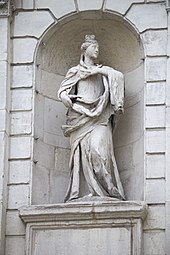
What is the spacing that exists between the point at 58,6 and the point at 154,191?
8.58ft

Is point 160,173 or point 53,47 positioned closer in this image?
point 160,173

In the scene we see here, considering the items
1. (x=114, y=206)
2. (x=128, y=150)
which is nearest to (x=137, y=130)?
(x=128, y=150)

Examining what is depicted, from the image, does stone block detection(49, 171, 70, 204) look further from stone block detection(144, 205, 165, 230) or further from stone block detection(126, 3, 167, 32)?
stone block detection(126, 3, 167, 32)

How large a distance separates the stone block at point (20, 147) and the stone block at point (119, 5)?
186 cm

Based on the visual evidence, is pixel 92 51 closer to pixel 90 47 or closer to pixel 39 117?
pixel 90 47

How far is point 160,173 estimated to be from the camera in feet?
44.0

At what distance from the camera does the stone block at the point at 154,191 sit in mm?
13320

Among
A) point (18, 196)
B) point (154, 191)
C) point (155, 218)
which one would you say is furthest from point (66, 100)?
point (155, 218)

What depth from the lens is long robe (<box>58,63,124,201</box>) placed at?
536 inches

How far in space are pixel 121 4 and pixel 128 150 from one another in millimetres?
1743

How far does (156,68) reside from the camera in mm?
13805

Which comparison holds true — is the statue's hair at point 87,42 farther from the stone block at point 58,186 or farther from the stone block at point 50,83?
the stone block at point 58,186

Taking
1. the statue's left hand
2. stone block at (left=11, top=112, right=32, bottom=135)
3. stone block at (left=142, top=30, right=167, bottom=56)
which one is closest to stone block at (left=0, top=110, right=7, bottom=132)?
stone block at (left=11, top=112, right=32, bottom=135)

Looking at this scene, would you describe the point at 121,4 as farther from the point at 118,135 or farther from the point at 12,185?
the point at 12,185
